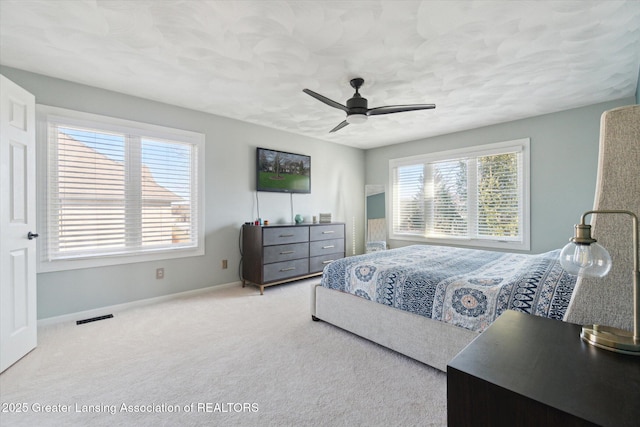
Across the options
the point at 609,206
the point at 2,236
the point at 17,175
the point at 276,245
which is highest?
the point at 17,175

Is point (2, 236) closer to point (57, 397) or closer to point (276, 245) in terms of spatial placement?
point (57, 397)

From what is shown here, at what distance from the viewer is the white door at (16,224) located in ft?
6.82

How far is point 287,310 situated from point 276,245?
1.01 metres

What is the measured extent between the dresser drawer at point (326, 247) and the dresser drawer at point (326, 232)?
0.07 metres

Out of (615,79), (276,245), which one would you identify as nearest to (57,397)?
(276,245)

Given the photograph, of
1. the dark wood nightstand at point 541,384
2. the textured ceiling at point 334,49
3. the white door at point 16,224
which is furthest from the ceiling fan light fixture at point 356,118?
the white door at point 16,224

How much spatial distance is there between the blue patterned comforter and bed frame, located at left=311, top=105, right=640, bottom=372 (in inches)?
3.0

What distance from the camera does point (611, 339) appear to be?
0.90 metres

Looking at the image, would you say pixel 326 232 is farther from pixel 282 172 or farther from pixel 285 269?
pixel 282 172

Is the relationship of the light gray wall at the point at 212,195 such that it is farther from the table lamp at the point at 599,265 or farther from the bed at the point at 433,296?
the table lamp at the point at 599,265

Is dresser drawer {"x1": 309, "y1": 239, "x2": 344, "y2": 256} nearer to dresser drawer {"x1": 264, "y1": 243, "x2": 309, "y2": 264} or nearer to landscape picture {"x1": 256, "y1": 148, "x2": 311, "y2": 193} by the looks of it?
dresser drawer {"x1": 264, "y1": 243, "x2": 309, "y2": 264}

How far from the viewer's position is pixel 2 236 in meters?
2.07

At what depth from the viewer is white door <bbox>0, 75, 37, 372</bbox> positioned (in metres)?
2.08

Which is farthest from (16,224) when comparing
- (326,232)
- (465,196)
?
(465,196)
